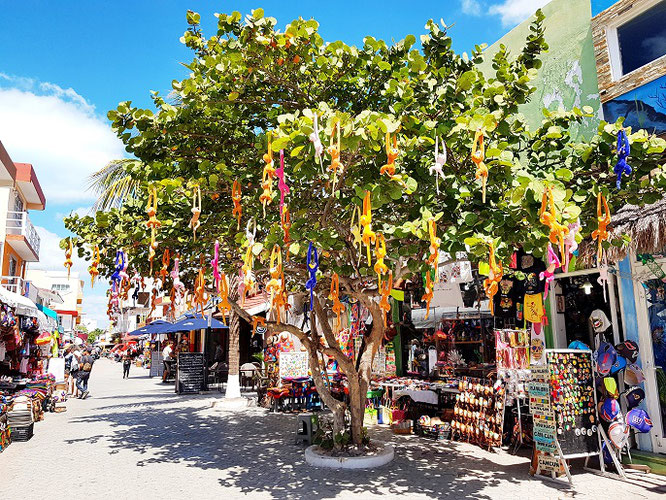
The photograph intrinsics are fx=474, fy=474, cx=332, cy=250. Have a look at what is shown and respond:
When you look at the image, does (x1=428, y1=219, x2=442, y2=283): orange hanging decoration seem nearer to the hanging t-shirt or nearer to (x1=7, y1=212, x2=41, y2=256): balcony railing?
the hanging t-shirt

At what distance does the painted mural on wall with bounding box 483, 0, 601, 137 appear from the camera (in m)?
9.62

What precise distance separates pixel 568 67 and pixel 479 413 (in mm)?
7469

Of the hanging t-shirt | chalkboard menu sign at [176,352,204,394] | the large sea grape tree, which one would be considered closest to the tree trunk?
chalkboard menu sign at [176,352,204,394]

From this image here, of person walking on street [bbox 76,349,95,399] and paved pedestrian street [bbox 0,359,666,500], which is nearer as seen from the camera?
paved pedestrian street [bbox 0,359,666,500]

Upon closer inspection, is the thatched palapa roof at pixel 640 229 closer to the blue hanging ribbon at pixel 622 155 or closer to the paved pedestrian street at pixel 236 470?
the blue hanging ribbon at pixel 622 155

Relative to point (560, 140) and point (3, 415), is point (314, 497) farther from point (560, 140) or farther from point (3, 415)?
point (3, 415)

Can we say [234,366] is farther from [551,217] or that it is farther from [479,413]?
[551,217]

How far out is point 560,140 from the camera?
6.13 m

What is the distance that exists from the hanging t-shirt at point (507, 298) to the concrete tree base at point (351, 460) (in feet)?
12.1

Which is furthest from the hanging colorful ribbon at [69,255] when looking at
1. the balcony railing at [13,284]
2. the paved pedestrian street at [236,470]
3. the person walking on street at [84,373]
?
the balcony railing at [13,284]

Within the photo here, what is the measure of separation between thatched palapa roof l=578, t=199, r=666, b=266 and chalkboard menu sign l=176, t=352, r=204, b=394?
49.4ft

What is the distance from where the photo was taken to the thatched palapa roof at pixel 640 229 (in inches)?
272

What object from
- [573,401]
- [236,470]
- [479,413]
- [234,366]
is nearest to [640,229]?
[573,401]

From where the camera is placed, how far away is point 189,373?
60.1 feet
